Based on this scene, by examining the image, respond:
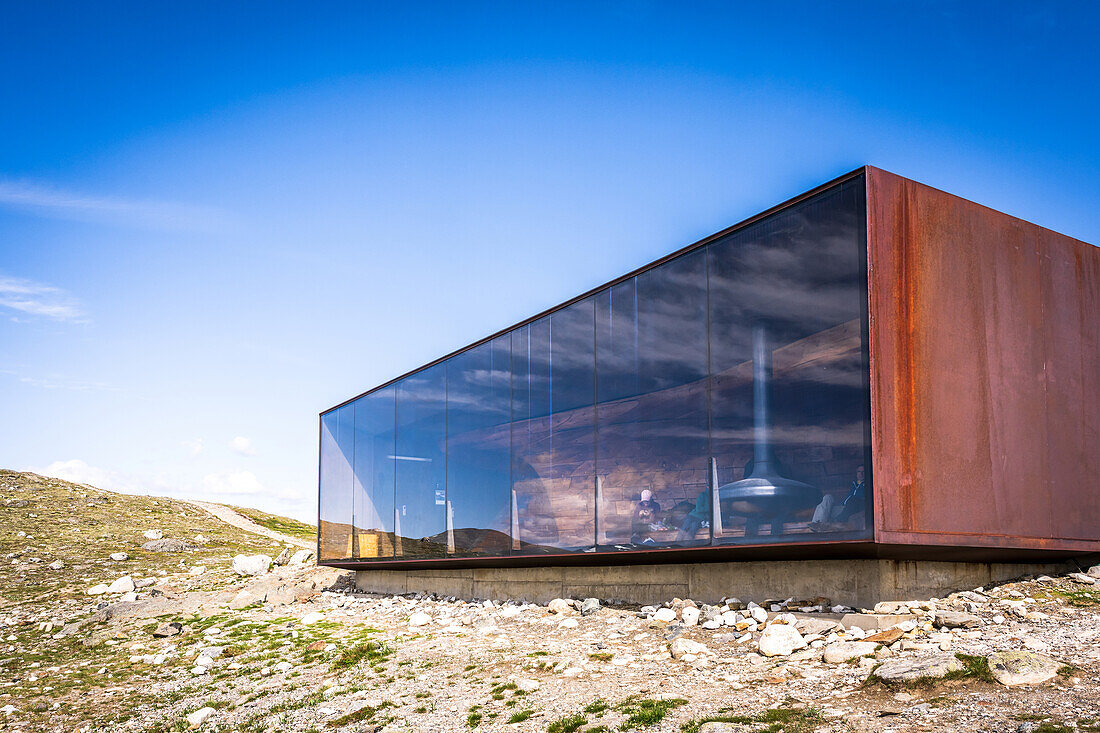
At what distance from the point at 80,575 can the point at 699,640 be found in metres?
25.8

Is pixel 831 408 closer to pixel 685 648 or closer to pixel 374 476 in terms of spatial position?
pixel 685 648

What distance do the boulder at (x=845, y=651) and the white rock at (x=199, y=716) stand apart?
837cm

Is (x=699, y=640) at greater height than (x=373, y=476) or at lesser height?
lesser

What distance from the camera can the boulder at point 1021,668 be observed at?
7.76 m

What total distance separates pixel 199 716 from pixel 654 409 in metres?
8.06

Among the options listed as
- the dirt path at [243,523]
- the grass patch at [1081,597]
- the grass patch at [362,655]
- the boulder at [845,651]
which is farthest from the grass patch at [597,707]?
the dirt path at [243,523]

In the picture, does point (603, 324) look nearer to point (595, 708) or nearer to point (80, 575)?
point (595, 708)

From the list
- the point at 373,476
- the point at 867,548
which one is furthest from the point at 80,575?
the point at 867,548

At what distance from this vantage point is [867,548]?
1041 cm

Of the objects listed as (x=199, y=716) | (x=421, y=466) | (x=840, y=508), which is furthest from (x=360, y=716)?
(x=421, y=466)

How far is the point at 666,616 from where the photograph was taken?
12781 millimetres

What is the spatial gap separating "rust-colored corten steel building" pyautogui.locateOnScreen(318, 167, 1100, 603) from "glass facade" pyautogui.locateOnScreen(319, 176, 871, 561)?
38 mm

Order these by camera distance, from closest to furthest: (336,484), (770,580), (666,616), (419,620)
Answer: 1. (770,580)
2. (666,616)
3. (419,620)
4. (336,484)

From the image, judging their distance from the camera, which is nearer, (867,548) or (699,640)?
(867,548)
